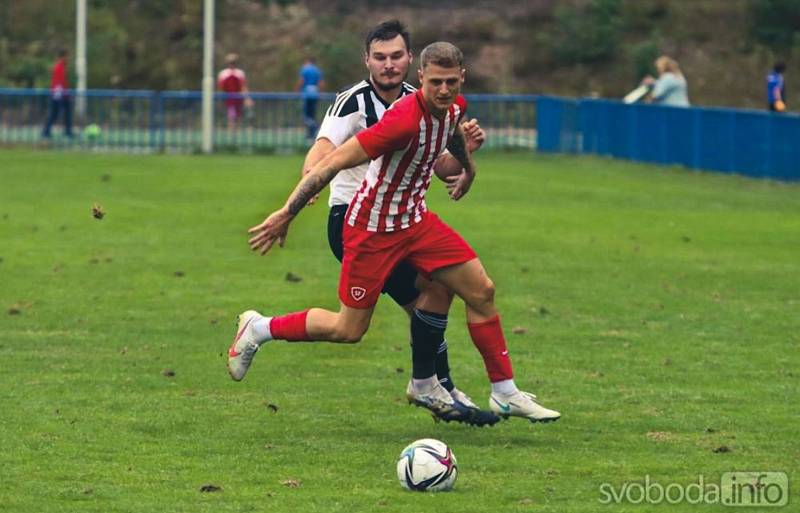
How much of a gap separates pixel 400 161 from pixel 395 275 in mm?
875

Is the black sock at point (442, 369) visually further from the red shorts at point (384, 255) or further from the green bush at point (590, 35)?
the green bush at point (590, 35)

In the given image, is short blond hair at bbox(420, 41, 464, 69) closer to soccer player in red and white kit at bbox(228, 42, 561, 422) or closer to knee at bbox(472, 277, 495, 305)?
soccer player in red and white kit at bbox(228, 42, 561, 422)

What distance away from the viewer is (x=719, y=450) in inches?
328

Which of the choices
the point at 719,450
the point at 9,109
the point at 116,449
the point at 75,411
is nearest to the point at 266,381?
the point at 75,411

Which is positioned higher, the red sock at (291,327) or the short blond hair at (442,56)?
the short blond hair at (442,56)

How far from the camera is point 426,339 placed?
364 inches

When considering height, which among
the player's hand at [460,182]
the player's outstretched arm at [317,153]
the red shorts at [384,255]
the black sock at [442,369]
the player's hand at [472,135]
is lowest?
the black sock at [442,369]

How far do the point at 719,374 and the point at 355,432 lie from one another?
114 inches

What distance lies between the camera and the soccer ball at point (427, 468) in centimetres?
747

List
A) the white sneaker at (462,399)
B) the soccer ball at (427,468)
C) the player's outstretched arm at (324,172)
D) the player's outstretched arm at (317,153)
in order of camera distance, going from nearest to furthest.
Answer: the soccer ball at (427,468) < the player's outstretched arm at (324,172) < the player's outstretched arm at (317,153) < the white sneaker at (462,399)

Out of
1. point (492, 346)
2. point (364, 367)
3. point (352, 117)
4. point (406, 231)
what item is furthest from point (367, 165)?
point (364, 367)

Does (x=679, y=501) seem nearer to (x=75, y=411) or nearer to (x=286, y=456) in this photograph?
(x=286, y=456)

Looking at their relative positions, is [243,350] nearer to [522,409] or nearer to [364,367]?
[522,409]

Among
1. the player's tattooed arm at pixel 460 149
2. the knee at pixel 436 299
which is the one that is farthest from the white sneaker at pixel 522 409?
the player's tattooed arm at pixel 460 149
